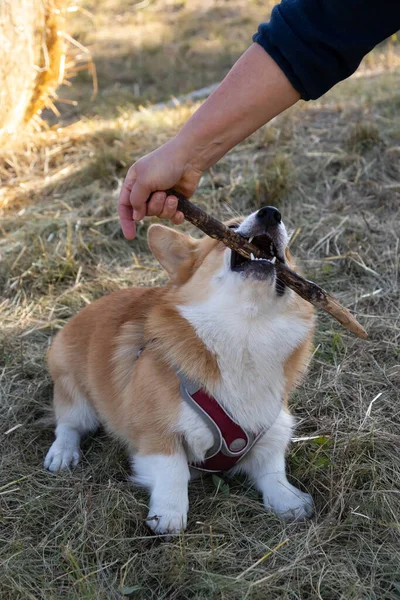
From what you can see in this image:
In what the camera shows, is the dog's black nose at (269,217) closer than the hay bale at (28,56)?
Yes

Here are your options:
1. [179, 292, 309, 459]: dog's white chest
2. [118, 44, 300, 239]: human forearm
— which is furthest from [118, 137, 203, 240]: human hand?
[179, 292, 309, 459]: dog's white chest

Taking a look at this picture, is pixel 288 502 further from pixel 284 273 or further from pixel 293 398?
pixel 284 273

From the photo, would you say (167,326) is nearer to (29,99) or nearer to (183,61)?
(29,99)

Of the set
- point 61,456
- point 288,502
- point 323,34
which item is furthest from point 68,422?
point 323,34

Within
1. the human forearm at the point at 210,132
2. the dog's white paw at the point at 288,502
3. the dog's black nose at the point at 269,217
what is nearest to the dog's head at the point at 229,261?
the dog's black nose at the point at 269,217

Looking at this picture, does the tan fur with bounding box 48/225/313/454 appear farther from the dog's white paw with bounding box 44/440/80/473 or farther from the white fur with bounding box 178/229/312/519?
the dog's white paw with bounding box 44/440/80/473

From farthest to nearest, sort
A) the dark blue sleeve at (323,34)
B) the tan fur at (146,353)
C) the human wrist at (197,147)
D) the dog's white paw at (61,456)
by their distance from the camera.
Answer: the dog's white paw at (61,456), the tan fur at (146,353), the human wrist at (197,147), the dark blue sleeve at (323,34)

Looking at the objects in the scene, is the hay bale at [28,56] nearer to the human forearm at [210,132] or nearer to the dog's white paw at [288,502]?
the human forearm at [210,132]

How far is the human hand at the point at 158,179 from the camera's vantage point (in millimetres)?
2135

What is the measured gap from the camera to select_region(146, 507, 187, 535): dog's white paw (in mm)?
2195

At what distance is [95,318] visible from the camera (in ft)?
9.95

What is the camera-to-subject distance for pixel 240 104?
2.04 metres

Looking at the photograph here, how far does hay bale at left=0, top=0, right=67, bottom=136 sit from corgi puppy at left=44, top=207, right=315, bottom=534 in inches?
143

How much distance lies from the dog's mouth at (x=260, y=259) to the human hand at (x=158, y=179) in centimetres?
32
